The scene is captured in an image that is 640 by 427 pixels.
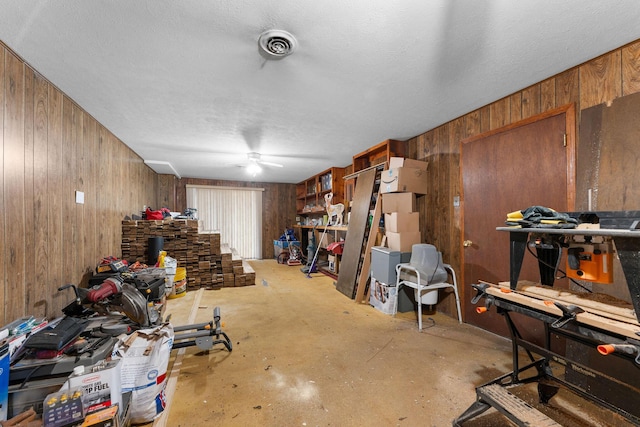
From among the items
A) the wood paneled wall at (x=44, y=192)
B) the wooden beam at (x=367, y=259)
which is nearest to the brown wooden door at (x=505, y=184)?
the wooden beam at (x=367, y=259)

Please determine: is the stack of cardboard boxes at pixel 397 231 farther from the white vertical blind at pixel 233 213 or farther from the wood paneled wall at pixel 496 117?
the white vertical blind at pixel 233 213

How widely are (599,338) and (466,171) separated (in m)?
2.06

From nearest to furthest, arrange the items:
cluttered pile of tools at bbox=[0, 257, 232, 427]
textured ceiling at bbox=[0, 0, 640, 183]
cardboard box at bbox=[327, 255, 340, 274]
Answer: cluttered pile of tools at bbox=[0, 257, 232, 427]
textured ceiling at bbox=[0, 0, 640, 183]
cardboard box at bbox=[327, 255, 340, 274]

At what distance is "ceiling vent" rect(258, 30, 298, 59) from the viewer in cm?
155

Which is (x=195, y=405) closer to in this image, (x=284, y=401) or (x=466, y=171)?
(x=284, y=401)

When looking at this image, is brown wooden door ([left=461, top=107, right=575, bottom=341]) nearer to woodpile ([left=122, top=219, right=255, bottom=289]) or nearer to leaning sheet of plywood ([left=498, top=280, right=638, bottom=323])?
leaning sheet of plywood ([left=498, top=280, right=638, bottom=323])

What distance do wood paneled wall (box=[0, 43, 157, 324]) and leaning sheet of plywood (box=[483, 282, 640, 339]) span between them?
308 centimetres

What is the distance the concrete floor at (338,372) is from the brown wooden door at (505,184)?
657 millimetres

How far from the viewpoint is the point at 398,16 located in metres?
1.42

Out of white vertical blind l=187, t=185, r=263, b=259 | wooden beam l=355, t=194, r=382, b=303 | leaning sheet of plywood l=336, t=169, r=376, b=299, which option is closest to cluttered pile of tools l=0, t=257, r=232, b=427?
wooden beam l=355, t=194, r=382, b=303

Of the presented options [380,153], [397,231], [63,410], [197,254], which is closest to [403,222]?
[397,231]

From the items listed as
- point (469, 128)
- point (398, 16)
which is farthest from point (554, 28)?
point (469, 128)

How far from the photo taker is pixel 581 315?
1.12 meters

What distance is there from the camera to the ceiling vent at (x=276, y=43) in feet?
5.07
